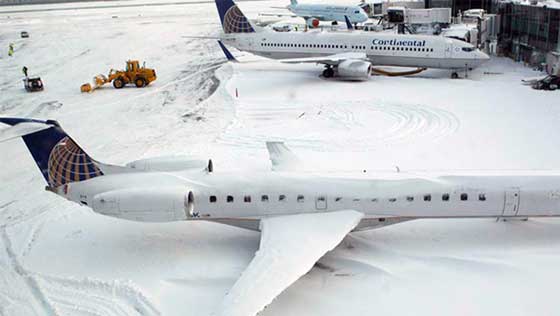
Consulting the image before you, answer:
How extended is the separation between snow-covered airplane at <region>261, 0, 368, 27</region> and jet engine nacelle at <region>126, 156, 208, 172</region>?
146 feet

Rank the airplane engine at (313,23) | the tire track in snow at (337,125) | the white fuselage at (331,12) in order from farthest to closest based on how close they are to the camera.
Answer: the airplane engine at (313,23) → the white fuselage at (331,12) → the tire track in snow at (337,125)

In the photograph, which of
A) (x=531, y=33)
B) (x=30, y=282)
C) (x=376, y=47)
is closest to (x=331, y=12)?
(x=376, y=47)

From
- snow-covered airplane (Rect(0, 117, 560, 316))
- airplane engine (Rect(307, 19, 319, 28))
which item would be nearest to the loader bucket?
snow-covered airplane (Rect(0, 117, 560, 316))

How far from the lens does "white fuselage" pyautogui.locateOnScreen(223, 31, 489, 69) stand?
30.7 metres

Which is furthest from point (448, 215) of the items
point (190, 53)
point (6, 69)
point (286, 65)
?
point (6, 69)

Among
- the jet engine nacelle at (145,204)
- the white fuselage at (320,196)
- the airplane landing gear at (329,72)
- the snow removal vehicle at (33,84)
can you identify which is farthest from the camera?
the airplane landing gear at (329,72)

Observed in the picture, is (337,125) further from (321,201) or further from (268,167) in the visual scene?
(321,201)

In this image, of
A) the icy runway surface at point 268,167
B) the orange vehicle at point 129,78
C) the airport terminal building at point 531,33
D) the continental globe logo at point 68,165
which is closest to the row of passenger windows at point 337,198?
the icy runway surface at point 268,167

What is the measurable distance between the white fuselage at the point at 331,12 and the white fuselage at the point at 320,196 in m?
45.0

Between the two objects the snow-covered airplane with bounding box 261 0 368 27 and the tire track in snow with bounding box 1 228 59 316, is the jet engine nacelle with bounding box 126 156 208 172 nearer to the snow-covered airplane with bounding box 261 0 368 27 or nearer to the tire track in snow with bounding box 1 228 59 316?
the tire track in snow with bounding box 1 228 59 316

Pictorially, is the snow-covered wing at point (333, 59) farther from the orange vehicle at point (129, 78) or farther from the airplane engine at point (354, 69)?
the orange vehicle at point (129, 78)

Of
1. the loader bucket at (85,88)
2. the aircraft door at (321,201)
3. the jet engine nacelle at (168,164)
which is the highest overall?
the jet engine nacelle at (168,164)

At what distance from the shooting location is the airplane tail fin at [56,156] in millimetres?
12869

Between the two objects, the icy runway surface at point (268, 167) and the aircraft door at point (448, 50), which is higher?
the aircraft door at point (448, 50)
